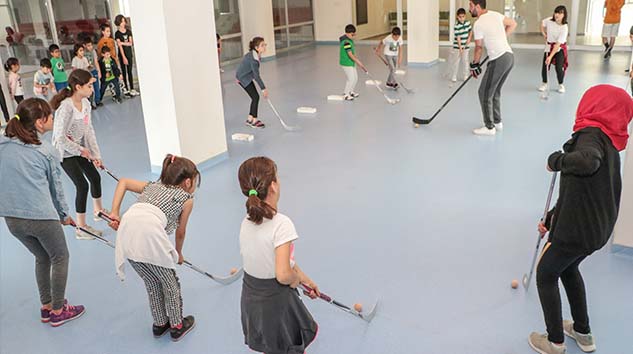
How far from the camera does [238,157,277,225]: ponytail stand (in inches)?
85.6

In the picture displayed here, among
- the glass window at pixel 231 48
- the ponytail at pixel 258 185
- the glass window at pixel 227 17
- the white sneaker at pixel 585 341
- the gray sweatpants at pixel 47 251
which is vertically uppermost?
the glass window at pixel 227 17

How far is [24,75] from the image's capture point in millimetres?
8836

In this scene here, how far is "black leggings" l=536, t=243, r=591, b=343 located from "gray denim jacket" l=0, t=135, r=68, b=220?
2617 mm

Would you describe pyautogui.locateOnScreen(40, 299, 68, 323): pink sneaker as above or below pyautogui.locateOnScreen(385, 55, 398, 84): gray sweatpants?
below

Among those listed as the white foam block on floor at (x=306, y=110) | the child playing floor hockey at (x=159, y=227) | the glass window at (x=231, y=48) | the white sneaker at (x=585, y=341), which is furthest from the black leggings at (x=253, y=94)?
the glass window at (x=231, y=48)

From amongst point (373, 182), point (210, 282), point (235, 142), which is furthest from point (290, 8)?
point (210, 282)

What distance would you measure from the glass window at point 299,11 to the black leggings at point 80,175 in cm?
1152

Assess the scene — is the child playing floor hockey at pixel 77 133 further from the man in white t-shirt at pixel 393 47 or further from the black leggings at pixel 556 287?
the man in white t-shirt at pixel 393 47

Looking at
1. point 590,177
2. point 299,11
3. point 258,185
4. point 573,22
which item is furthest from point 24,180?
point 299,11

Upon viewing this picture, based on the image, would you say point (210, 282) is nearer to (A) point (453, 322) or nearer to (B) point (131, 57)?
(A) point (453, 322)

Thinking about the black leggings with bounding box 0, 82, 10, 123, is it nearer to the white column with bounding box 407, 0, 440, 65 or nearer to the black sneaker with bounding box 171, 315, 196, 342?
the black sneaker with bounding box 171, 315, 196, 342

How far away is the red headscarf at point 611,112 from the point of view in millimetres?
2428

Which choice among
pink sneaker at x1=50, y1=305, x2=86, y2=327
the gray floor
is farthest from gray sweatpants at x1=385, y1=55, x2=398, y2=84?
pink sneaker at x1=50, y1=305, x2=86, y2=327

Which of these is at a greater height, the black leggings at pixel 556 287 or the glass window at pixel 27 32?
the glass window at pixel 27 32
